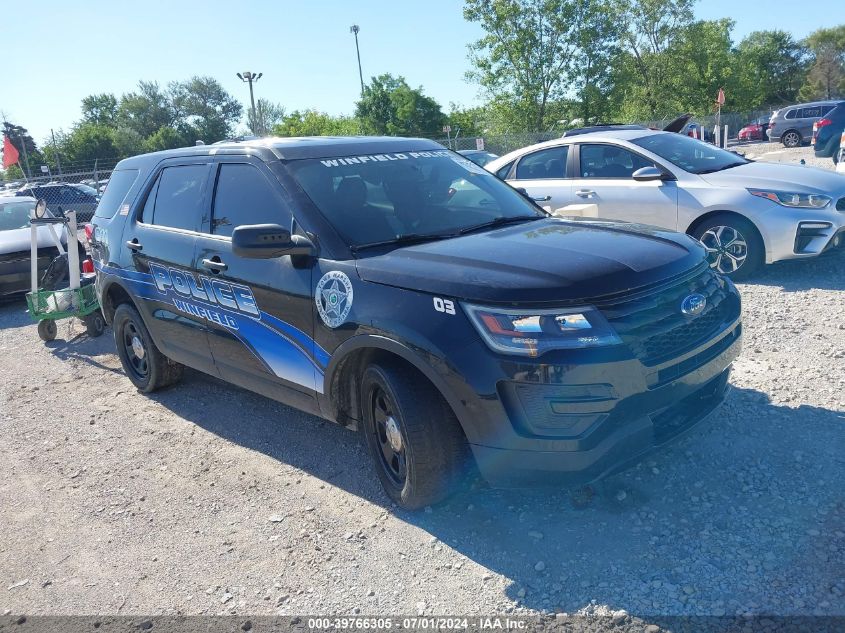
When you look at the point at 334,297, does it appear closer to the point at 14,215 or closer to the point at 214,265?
the point at 214,265

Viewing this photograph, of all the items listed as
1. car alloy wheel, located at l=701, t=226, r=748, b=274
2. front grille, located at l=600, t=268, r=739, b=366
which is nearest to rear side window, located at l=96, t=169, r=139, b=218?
front grille, located at l=600, t=268, r=739, b=366

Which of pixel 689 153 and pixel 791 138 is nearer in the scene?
pixel 689 153

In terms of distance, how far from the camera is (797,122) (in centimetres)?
2997

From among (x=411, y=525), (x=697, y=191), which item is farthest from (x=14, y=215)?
(x=411, y=525)

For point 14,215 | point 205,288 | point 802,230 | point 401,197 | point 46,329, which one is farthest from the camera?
point 14,215

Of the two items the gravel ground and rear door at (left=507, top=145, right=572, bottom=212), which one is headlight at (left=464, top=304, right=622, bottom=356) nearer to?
the gravel ground

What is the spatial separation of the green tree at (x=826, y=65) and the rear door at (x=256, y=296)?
3097 inches

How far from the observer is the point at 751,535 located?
3023mm

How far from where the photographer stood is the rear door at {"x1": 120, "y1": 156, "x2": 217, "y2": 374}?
4.64m

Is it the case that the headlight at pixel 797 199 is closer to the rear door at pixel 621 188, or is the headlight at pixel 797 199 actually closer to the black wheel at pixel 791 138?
the rear door at pixel 621 188

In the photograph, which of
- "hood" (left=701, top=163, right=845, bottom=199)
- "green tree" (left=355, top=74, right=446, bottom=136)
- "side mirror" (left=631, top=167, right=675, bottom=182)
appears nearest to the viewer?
"hood" (left=701, top=163, right=845, bottom=199)

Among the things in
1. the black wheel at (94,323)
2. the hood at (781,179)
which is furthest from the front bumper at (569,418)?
the black wheel at (94,323)

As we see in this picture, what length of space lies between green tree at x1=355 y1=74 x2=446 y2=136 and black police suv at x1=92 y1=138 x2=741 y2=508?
123ft

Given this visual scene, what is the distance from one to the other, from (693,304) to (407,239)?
148 cm
